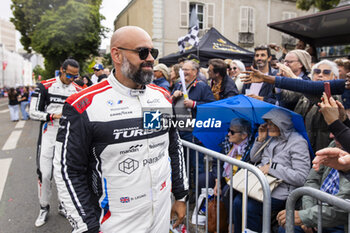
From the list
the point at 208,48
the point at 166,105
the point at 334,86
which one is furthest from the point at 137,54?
the point at 208,48

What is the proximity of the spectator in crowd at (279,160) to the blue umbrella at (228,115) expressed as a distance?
62 millimetres

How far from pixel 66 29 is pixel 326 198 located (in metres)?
22.4

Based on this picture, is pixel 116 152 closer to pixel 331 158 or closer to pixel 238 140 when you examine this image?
pixel 331 158

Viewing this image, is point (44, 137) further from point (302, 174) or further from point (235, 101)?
point (302, 174)

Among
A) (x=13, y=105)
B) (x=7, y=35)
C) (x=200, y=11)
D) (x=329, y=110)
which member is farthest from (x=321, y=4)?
(x=7, y=35)

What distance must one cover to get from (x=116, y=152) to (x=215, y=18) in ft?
64.0

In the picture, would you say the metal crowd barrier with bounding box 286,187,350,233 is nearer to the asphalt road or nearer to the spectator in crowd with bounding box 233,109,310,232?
the spectator in crowd with bounding box 233,109,310,232

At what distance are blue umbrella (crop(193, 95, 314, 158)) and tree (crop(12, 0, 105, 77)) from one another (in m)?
20.0

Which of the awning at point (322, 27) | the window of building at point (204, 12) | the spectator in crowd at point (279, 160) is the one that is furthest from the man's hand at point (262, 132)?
the window of building at point (204, 12)

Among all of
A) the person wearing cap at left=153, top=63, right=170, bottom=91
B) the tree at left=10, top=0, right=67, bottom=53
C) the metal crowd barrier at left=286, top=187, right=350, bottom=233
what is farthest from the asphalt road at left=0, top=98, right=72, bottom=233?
the tree at left=10, top=0, right=67, bottom=53

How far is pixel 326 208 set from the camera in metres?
1.99

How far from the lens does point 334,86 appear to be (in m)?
2.77

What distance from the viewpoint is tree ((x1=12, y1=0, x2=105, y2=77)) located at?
20.9 meters

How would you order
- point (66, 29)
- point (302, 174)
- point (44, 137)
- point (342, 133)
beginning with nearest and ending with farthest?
point (342, 133) < point (302, 174) < point (44, 137) < point (66, 29)
